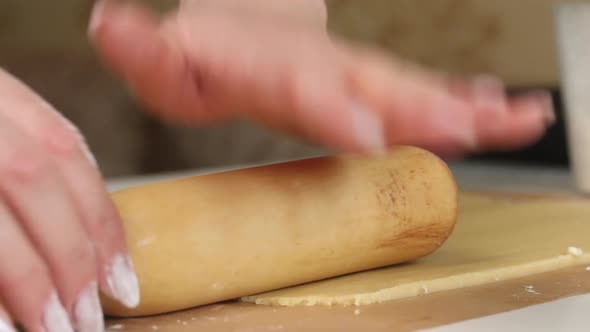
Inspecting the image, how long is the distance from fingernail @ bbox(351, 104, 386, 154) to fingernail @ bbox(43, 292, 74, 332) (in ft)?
0.69

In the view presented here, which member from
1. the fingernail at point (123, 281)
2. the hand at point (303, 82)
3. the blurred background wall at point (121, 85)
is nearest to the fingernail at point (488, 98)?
the hand at point (303, 82)

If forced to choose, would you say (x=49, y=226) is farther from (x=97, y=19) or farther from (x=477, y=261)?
(x=477, y=261)

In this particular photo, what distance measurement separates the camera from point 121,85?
2.50 m

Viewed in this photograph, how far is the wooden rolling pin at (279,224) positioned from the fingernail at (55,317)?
0.09 meters

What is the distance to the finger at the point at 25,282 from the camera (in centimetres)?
50

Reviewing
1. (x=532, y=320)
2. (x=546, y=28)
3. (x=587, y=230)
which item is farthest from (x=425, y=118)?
(x=546, y=28)

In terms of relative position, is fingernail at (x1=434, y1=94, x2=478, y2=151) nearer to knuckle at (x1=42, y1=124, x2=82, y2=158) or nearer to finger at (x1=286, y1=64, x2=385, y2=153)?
finger at (x1=286, y1=64, x2=385, y2=153)

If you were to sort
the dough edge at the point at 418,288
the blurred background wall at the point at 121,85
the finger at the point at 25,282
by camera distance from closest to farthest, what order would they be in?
the finger at the point at 25,282
the dough edge at the point at 418,288
the blurred background wall at the point at 121,85

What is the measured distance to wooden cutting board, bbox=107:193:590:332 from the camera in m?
0.58

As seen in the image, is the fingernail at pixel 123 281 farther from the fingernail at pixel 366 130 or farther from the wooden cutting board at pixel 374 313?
the fingernail at pixel 366 130

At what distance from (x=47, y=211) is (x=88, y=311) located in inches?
2.8

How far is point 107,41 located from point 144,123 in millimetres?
2056

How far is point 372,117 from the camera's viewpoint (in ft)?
1.74

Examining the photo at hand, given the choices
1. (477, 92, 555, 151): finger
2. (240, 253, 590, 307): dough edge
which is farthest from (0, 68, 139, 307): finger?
(477, 92, 555, 151): finger
